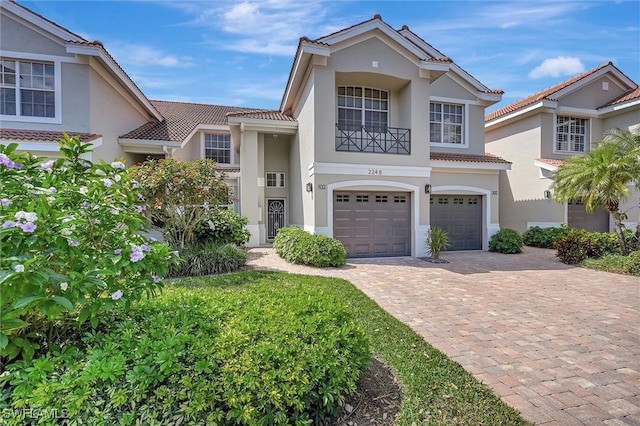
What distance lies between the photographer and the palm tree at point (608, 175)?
12352 millimetres

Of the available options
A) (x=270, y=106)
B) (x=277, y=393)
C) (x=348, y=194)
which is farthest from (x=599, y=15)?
(x=270, y=106)

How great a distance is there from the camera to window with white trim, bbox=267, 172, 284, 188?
1814 cm

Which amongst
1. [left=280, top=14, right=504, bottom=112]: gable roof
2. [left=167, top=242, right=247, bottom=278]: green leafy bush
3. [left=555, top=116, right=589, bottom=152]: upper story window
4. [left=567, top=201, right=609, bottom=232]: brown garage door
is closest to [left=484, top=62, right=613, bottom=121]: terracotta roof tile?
[left=555, top=116, right=589, bottom=152]: upper story window

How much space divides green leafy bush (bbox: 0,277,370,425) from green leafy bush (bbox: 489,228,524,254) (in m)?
14.1

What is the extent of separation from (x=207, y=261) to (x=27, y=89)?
36.0 feet

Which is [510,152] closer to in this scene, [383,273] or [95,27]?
[383,273]

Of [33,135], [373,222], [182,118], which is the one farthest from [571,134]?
[33,135]

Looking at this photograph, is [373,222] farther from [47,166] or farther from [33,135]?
[33,135]

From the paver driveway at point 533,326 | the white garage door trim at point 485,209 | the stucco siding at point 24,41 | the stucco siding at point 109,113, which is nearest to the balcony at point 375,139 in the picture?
the white garage door trim at point 485,209

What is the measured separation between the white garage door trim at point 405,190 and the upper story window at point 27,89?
12.3 metres

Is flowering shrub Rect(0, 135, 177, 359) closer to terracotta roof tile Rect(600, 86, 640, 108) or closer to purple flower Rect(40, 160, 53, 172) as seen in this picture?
purple flower Rect(40, 160, 53, 172)

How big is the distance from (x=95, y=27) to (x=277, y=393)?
31.6ft

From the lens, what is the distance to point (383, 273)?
10625 mm

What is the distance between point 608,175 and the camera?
1241cm
